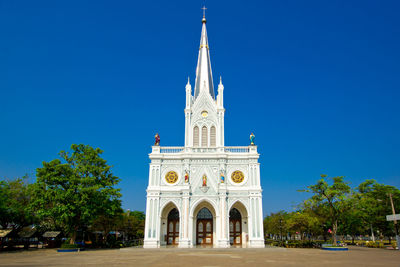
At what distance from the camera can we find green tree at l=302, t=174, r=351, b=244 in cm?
2941

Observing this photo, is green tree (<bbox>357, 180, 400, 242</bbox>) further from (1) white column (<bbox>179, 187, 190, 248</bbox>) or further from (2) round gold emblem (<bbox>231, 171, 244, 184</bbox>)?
(1) white column (<bbox>179, 187, 190, 248</bbox>)

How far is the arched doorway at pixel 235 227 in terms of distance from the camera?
35188mm

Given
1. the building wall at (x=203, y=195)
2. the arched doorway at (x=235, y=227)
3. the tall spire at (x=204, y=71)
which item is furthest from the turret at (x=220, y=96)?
the arched doorway at (x=235, y=227)

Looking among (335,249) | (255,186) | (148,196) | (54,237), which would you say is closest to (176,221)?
(148,196)

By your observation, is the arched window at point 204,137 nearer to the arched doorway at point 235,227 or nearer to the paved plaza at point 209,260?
the arched doorway at point 235,227

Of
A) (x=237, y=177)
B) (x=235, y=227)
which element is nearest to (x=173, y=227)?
(x=235, y=227)

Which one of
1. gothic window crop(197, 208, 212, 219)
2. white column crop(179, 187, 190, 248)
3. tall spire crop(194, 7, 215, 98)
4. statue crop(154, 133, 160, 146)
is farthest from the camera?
tall spire crop(194, 7, 215, 98)

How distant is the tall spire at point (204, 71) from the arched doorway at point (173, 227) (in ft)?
56.3

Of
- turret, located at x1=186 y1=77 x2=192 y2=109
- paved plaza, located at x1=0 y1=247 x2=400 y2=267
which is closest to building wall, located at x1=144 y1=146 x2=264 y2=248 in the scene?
turret, located at x1=186 y1=77 x2=192 y2=109

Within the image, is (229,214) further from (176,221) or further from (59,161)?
(59,161)

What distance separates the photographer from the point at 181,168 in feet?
116

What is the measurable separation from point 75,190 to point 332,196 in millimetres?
27093

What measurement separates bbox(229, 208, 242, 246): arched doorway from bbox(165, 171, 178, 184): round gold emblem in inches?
334

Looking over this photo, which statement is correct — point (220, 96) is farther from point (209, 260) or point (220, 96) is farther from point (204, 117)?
point (209, 260)
